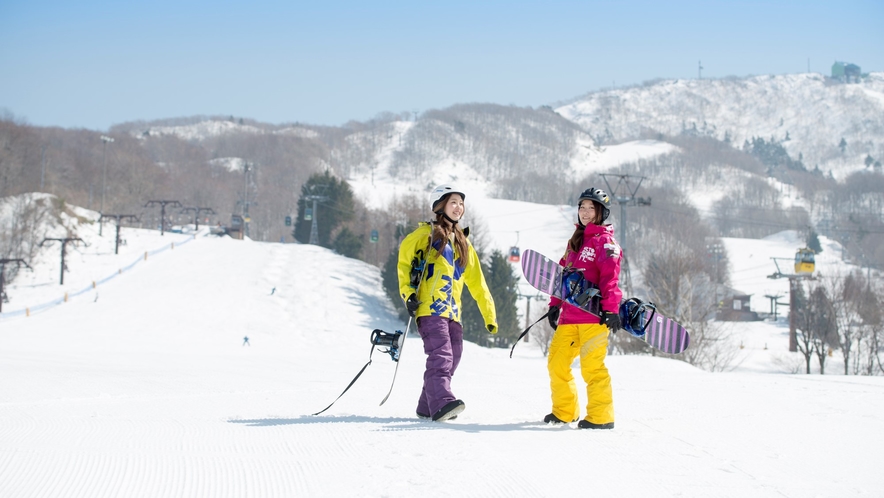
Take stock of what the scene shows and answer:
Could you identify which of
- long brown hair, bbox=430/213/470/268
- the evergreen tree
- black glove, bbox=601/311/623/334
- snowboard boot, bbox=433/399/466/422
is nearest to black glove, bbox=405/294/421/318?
long brown hair, bbox=430/213/470/268

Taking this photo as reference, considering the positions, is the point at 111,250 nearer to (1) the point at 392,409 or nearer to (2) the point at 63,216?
(2) the point at 63,216

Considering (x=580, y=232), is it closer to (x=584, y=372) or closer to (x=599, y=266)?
(x=599, y=266)

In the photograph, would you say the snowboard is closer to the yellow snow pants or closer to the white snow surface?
the yellow snow pants

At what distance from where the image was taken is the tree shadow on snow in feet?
15.9

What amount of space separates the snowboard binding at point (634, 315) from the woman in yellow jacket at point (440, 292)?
3.11ft

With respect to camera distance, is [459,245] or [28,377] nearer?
[459,245]

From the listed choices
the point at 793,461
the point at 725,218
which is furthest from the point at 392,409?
the point at 725,218

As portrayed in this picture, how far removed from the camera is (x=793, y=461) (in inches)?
159

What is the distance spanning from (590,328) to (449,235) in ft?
4.01

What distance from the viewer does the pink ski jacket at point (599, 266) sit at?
5.18m

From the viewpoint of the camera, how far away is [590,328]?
523 centimetres

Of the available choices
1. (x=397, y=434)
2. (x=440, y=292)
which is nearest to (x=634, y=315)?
(x=440, y=292)

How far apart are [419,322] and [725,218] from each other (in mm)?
189124

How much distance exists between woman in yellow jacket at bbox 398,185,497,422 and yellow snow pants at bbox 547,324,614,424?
51cm
